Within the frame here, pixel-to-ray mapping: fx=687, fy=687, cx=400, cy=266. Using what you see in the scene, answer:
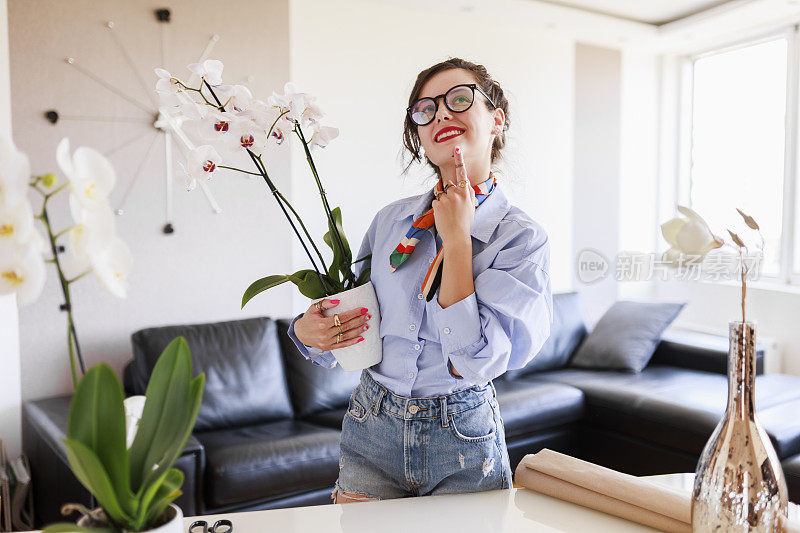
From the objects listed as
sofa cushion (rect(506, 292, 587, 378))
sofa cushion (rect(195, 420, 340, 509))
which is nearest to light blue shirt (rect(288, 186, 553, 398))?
sofa cushion (rect(195, 420, 340, 509))

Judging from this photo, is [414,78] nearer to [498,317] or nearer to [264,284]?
[264,284]

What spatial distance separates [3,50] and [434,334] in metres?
2.54

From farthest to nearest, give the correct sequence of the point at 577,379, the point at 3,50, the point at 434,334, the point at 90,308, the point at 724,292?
the point at 724,292 → the point at 577,379 → the point at 90,308 → the point at 3,50 → the point at 434,334

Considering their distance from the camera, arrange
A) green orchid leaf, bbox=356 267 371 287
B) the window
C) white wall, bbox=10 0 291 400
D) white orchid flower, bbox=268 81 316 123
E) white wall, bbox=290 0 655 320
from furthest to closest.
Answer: the window → white wall, bbox=290 0 655 320 → white wall, bbox=10 0 291 400 → green orchid leaf, bbox=356 267 371 287 → white orchid flower, bbox=268 81 316 123

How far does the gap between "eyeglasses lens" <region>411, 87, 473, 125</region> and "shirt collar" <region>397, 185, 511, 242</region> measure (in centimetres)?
17

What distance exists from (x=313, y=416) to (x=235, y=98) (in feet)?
7.89

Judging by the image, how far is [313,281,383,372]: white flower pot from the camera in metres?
1.34

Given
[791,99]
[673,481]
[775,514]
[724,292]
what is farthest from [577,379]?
[775,514]

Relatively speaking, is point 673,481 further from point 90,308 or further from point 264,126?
point 90,308

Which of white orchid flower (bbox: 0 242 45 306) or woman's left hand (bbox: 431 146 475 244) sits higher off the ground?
woman's left hand (bbox: 431 146 475 244)

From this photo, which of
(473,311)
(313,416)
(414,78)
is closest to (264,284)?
(473,311)

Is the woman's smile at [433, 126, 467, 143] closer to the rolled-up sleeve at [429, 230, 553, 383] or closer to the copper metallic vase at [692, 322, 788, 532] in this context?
the rolled-up sleeve at [429, 230, 553, 383]

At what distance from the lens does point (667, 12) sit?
447cm

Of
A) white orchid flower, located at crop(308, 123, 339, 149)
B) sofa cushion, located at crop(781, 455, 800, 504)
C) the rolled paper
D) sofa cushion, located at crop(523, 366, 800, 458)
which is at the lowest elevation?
sofa cushion, located at crop(781, 455, 800, 504)
